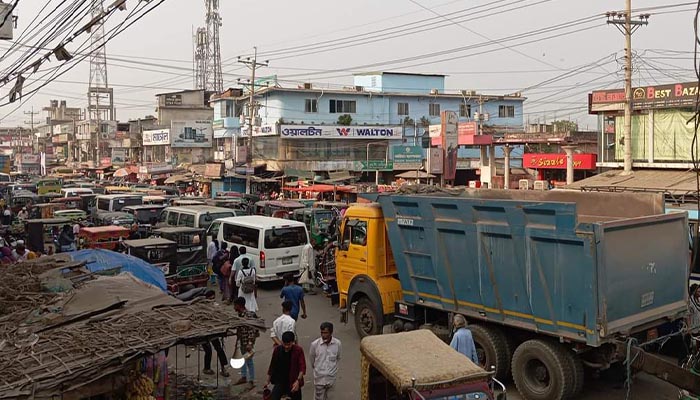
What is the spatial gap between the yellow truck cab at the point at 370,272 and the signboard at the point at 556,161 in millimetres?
21648

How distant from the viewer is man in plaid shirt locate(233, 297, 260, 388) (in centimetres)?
710

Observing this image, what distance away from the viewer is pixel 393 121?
5228 cm

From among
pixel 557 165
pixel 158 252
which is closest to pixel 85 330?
pixel 158 252

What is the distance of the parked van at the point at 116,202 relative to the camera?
Result: 26562 mm

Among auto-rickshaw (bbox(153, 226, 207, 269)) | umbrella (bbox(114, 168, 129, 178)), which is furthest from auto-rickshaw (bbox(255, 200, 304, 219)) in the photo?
umbrella (bbox(114, 168, 129, 178))

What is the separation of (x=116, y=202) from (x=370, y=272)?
18911mm

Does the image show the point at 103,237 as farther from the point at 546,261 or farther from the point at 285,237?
the point at 546,261

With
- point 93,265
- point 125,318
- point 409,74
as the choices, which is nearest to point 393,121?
point 409,74

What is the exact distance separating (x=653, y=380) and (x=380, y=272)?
181 inches

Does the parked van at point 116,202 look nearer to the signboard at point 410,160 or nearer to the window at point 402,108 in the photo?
the signboard at point 410,160

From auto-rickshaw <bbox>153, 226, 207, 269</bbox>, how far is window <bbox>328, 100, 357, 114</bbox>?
3581 centimetres

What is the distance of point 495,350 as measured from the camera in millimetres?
8883

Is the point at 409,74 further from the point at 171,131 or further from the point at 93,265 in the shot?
the point at 93,265

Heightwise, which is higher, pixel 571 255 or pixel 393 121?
pixel 393 121
